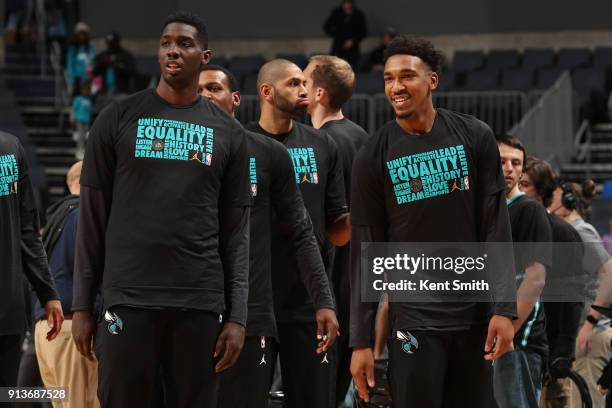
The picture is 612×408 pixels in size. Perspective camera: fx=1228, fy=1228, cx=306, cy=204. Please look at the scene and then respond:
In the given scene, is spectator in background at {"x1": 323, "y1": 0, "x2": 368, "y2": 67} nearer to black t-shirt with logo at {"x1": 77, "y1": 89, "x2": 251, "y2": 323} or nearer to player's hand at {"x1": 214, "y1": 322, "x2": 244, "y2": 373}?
black t-shirt with logo at {"x1": 77, "y1": 89, "x2": 251, "y2": 323}

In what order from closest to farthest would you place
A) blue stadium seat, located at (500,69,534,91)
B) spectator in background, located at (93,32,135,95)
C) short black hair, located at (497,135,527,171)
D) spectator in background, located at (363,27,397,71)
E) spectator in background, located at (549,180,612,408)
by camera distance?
short black hair, located at (497,135,527,171) < spectator in background, located at (549,180,612,408) < blue stadium seat, located at (500,69,534,91) < spectator in background, located at (93,32,135,95) < spectator in background, located at (363,27,397,71)

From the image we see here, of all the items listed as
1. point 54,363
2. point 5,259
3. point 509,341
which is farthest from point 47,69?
point 509,341

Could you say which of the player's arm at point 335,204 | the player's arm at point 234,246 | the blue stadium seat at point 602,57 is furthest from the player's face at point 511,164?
the blue stadium seat at point 602,57

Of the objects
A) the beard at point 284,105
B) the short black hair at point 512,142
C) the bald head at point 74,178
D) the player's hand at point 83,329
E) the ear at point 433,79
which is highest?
the beard at point 284,105

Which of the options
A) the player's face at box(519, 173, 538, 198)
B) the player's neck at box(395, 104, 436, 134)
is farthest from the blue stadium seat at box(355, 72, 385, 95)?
the player's neck at box(395, 104, 436, 134)

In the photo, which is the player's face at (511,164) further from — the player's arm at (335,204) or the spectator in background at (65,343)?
the spectator in background at (65,343)

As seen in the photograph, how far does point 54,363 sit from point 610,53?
12966mm

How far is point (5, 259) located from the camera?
17.3 feet

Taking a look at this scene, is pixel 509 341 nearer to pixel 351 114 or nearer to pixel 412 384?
pixel 412 384

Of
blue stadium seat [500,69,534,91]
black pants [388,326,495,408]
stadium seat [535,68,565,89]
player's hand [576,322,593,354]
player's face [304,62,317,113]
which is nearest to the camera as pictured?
black pants [388,326,495,408]

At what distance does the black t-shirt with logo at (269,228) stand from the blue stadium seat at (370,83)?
11.2 meters

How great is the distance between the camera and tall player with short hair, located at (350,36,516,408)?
4684 millimetres

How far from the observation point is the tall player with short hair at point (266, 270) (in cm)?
532

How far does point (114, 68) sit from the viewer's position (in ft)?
57.6
